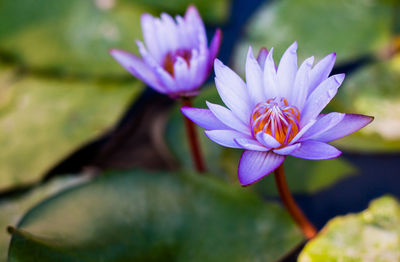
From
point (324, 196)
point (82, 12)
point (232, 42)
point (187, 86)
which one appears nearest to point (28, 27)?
point (82, 12)

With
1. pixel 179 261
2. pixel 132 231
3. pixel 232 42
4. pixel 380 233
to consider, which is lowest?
pixel 380 233

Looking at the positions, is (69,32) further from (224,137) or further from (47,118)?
(224,137)

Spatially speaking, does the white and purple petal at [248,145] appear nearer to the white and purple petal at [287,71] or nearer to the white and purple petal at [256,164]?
the white and purple petal at [256,164]

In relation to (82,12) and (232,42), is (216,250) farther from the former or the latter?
(82,12)

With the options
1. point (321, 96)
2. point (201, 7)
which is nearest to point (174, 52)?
point (321, 96)

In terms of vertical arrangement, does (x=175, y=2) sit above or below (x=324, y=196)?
above
